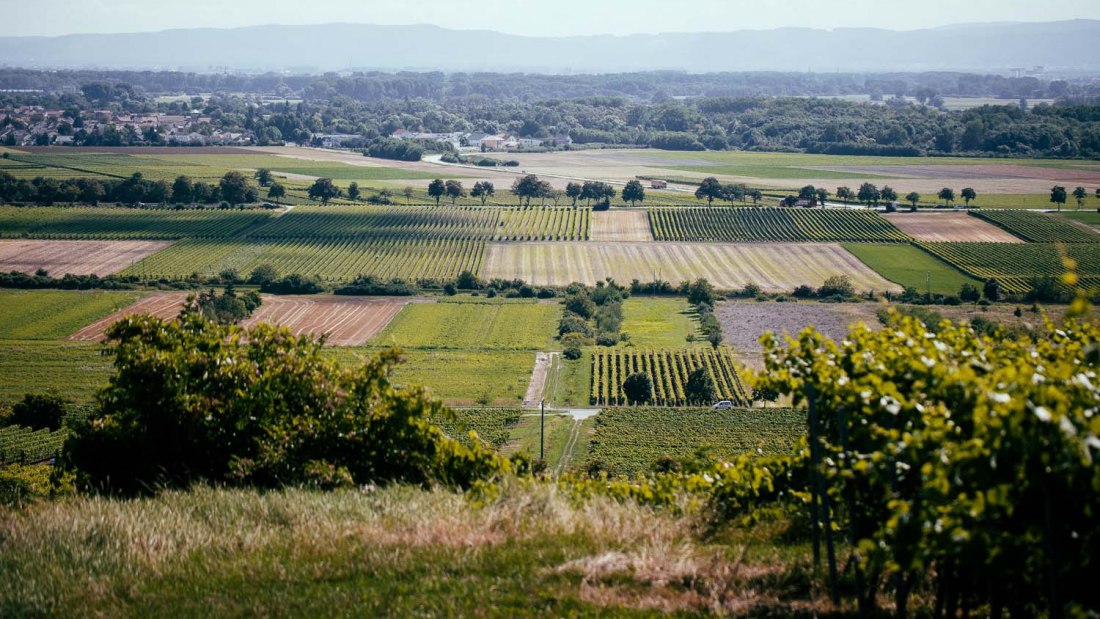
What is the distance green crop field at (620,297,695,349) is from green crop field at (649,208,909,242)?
16.1 meters

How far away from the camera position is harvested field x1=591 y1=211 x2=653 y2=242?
6531 centimetres

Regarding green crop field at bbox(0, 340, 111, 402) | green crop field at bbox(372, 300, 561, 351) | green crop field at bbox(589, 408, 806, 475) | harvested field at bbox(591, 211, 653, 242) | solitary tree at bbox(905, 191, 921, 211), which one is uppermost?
solitary tree at bbox(905, 191, 921, 211)

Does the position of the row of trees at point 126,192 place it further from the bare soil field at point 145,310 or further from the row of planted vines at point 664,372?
the row of planted vines at point 664,372

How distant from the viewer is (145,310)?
42844 millimetres

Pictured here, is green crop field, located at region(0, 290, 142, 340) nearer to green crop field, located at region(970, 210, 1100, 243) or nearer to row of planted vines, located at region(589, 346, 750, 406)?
row of planted vines, located at region(589, 346, 750, 406)

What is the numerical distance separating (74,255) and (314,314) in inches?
795

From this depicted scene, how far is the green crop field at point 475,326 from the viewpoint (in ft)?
137

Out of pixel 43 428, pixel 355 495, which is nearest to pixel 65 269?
pixel 43 428

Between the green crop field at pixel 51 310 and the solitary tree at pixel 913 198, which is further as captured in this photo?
the solitary tree at pixel 913 198

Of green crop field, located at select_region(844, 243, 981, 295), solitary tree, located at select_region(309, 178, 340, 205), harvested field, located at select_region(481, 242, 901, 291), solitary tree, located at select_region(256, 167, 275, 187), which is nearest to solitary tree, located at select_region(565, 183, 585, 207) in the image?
harvested field, located at select_region(481, 242, 901, 291)

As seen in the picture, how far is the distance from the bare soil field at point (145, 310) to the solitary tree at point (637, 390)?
63.4ft

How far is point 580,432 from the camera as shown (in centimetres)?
3098

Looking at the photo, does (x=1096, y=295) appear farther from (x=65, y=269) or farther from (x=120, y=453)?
(x=65, y=269)

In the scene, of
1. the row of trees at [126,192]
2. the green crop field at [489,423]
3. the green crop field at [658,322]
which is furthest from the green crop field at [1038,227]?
the row of trees at [126,192]
